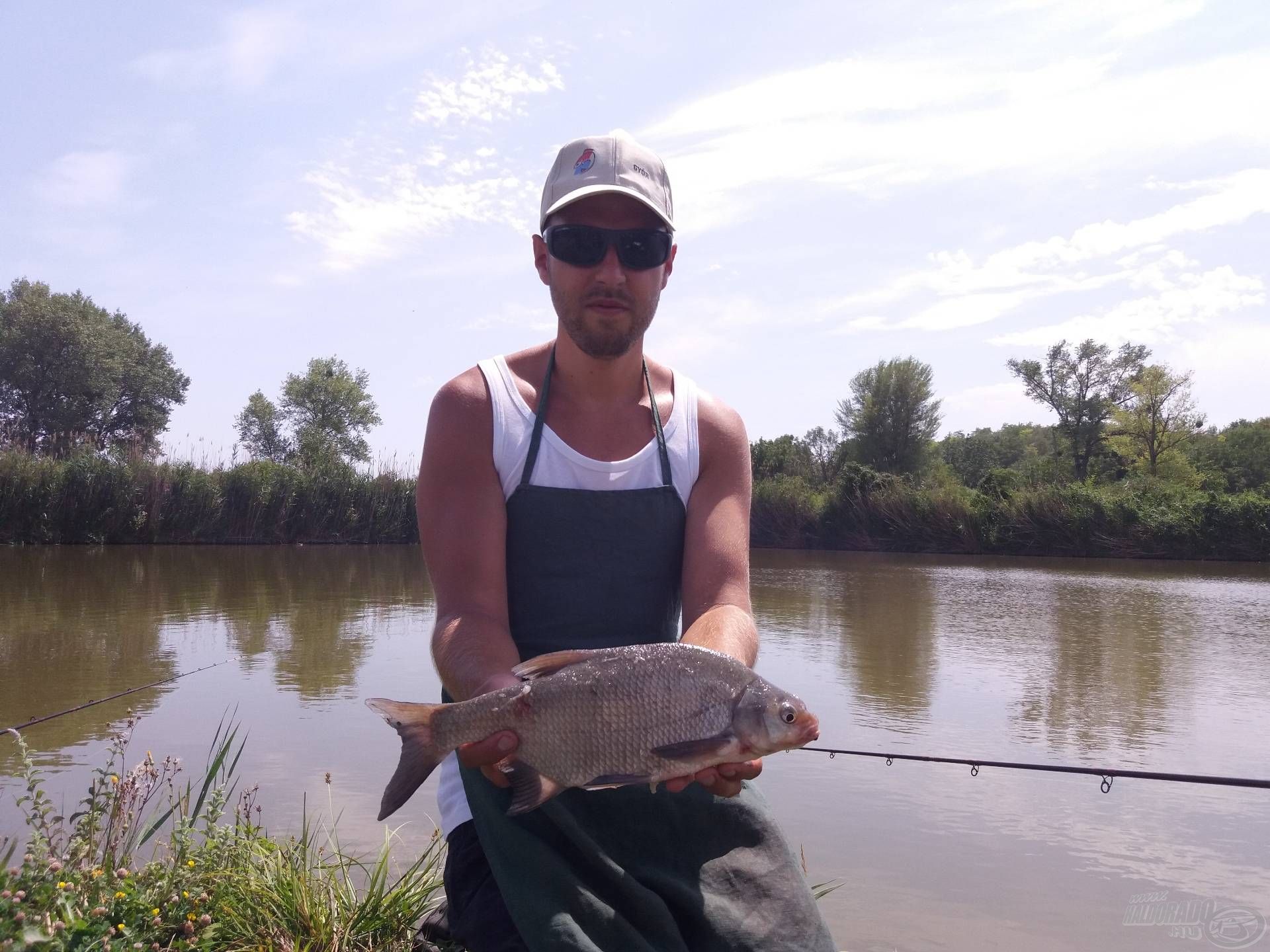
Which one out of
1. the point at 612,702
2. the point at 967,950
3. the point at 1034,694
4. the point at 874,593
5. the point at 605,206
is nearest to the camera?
the point at 612,702

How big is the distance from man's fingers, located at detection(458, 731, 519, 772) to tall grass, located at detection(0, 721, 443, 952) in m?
1.07

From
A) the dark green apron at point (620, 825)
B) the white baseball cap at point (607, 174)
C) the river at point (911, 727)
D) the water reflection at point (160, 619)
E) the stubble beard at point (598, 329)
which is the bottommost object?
the river at point (911, 727)

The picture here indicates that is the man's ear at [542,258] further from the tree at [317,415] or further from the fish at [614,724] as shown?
the tree at [317,415]

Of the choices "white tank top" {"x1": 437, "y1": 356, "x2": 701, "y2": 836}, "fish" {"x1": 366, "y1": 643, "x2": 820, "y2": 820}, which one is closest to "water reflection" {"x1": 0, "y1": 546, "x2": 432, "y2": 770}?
"white tank top" {"x1": 437, "y1": 356, "x2": 701, "y2": 836}

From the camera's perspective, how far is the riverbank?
3259cm

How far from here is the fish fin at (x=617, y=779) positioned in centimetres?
222

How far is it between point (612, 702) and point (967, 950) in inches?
136

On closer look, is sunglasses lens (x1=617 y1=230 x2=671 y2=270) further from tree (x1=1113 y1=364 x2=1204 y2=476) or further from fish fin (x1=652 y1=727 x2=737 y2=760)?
tree (x1=1113 y1=364 x2=1204 y2=476)

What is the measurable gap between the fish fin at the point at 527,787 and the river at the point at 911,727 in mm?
3117

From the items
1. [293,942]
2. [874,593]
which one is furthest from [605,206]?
[874,593]

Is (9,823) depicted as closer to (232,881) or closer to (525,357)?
(232,881)

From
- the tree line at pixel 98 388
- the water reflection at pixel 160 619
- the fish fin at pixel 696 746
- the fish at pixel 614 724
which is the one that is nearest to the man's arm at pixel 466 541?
the fish at pixel 614 724

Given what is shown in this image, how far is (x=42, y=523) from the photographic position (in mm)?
32500

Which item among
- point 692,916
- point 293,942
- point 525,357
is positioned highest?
point 525,357
